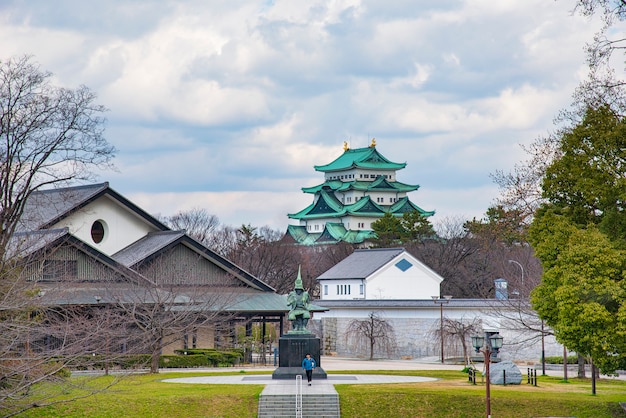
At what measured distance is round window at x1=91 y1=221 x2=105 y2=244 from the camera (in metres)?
49.4

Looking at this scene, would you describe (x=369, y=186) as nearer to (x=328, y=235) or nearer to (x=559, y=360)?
(x=328, y=235)

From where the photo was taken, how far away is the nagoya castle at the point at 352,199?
118500 millimetres

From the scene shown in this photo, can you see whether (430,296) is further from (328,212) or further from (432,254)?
(328,212)

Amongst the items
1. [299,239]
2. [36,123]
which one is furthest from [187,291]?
[299,239]

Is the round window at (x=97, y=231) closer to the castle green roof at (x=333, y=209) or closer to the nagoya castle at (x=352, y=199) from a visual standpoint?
the nagoya castle at (x=352, y=199)

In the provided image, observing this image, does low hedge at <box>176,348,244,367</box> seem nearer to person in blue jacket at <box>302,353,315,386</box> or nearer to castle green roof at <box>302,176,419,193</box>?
person in blue jacket at <box>302,353,315,386</box>

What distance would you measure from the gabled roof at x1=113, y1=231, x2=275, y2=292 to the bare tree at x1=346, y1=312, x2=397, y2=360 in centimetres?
1022

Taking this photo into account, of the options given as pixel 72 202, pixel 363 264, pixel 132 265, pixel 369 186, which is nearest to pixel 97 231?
pixel 72 202

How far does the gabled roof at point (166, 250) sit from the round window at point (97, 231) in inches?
47.0

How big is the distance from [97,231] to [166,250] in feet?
14.2

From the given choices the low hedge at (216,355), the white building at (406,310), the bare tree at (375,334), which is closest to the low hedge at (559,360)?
the white building at (406,310)

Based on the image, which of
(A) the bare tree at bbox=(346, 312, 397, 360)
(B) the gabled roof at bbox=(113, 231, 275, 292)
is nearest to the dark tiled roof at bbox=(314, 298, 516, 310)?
(A) the bare tree at bbox=(346, 312, 397, 360)

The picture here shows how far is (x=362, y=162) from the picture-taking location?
125000mm

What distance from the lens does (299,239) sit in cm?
11900
